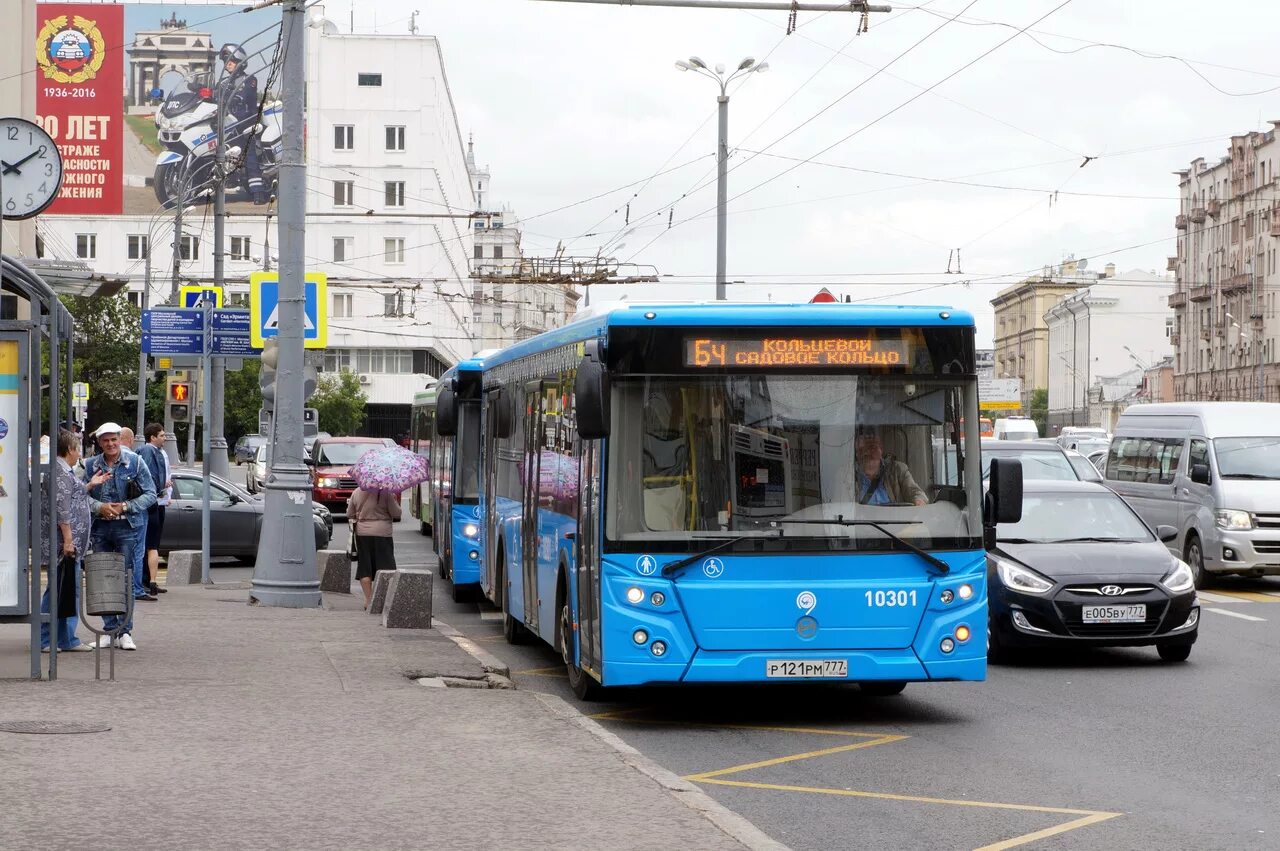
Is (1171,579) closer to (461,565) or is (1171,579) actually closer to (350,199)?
(461,565)

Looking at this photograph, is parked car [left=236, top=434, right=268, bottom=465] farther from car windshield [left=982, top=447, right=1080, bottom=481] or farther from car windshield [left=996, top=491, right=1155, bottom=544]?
car windshield [left=996, top=491, right=1155, bottom=544]

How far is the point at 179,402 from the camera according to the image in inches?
1389

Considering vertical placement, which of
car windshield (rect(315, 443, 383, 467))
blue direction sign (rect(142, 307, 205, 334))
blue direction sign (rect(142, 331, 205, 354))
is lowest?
car windshield (rect(315, 443, 383, 467))

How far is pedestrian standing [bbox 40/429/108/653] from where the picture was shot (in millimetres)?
12391

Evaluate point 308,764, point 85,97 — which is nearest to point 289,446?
point 308,764

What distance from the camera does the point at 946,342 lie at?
11125 millimetres

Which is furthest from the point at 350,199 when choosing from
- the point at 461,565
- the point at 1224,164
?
the point at 461,565

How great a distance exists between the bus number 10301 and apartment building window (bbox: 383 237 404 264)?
271ft

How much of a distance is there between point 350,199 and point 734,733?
83679mm

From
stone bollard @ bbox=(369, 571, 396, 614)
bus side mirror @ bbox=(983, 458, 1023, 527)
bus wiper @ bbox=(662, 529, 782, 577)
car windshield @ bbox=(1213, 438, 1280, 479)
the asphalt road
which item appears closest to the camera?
the asphalt road

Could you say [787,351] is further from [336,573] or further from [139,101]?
[139,101]

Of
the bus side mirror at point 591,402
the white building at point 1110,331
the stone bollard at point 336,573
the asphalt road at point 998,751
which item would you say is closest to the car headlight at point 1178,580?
the asphalt road at point 998,751

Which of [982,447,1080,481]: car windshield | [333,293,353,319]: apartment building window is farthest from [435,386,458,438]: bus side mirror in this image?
[333,293,353,319]: apartment building window

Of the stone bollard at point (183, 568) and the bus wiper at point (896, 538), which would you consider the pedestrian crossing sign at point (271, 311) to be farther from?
the bus wiper at point (896, 538)
